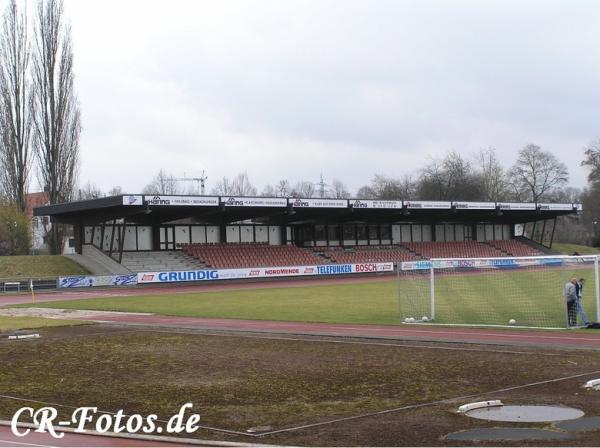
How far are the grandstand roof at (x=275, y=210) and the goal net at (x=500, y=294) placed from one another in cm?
2123

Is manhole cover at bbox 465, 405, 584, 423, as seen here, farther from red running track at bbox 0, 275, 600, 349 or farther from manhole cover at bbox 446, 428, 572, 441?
red running track at bbox 0, 275, 600, 349

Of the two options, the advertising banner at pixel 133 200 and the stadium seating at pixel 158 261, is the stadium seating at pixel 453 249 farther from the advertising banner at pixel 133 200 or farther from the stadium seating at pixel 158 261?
the advertising banner at pixel 133 200

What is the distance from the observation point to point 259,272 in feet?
186

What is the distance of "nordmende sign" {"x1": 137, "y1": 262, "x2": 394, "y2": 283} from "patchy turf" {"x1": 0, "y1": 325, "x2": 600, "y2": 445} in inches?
1248

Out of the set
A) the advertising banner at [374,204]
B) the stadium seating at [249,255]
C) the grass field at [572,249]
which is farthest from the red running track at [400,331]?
the grass field at [572,249]

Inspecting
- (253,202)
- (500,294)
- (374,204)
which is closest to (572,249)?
(374,204)

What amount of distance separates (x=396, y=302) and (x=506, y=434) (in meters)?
23.2

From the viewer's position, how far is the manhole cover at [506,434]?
326 inches

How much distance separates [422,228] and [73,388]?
69242 millimetres

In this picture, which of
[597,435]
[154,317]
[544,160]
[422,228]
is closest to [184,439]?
[597,435]

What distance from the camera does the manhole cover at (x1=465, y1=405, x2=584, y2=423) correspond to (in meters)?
9.32

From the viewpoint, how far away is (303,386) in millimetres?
12336

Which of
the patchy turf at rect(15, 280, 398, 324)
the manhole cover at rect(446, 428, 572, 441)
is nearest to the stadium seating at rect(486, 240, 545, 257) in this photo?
the patchy turf at rect(15, 280, 398, 324)

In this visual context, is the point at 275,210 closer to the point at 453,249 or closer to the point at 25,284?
A: the point at 25,284
